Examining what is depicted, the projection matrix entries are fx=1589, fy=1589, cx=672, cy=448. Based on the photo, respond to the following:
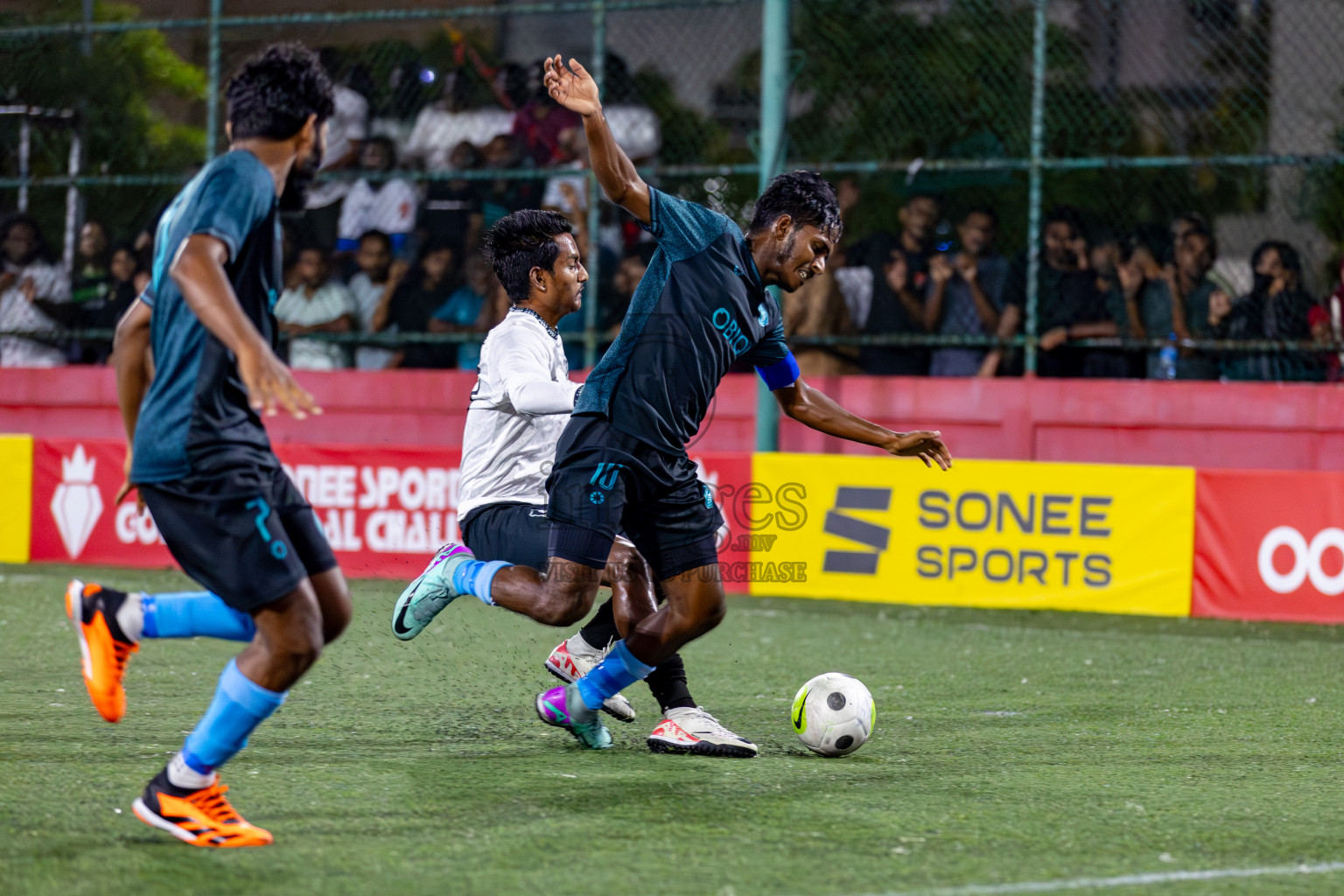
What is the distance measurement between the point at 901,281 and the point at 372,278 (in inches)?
173

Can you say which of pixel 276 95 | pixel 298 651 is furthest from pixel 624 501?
pixel 276 95

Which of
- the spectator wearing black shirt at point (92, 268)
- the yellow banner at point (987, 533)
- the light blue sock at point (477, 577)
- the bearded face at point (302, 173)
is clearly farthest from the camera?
the spectator wearing black shirt at point (92, 268)

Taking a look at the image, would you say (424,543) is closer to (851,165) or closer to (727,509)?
(727,509)

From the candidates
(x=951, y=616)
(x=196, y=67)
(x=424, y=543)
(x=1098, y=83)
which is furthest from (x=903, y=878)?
(x=196, y=67)

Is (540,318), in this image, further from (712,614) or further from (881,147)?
(881,147)

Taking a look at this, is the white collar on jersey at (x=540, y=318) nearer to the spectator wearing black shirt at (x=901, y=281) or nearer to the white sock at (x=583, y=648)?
the white sock at (x=583, y=648)

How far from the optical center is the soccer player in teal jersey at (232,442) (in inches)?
153

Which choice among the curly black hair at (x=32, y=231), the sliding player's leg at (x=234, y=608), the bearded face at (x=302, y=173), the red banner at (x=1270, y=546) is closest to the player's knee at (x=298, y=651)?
the sliding player's leg at (x=234, y=608)

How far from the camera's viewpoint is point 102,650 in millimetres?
4211

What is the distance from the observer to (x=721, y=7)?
13.0 m

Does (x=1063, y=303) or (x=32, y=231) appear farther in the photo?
(x=32, y=231)

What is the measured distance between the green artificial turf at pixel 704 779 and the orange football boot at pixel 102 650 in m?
0.34

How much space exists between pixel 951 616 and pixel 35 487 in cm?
685

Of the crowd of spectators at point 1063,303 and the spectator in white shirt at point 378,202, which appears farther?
the spectator in white shirt at point 378,202
